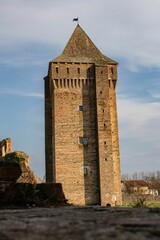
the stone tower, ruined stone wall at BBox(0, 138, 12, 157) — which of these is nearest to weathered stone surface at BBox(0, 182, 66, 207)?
the stone tower

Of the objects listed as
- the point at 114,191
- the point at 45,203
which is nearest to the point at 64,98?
the point at 114,191

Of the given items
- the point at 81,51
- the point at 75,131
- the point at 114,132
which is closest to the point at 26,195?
the point at 75,131

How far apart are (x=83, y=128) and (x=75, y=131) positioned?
2.84 feet

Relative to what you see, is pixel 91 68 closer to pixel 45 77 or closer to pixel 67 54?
pixel 67 54

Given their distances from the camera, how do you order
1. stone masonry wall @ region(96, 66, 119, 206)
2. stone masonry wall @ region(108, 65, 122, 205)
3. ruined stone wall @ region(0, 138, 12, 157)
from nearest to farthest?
stone masonry wall @ region(96, 66, 119, 206) → ruined stone wall @ region(0, 138, 12, 157) → stone masonry wall @ region(108, 65, 122, 205)

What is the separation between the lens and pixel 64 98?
3788cm

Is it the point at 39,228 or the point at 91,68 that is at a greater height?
the point at 91,68

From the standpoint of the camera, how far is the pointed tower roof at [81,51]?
39.2m

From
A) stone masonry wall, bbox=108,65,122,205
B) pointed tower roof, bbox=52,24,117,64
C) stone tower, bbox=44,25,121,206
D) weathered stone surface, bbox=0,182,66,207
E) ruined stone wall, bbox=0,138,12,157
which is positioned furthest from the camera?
pointed tower roof, bbox=52,24,117,64

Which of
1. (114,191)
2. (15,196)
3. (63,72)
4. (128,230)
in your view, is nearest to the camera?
(128,230)

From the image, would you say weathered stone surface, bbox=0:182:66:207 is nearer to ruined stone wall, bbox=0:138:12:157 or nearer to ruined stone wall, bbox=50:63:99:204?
ruined stone wall, bbox=50:63:99:204

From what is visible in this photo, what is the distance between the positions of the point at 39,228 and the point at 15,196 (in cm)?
415

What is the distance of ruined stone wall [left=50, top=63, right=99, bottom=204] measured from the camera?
117ft

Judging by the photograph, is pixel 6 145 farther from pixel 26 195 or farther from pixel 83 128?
pixel 26 195
